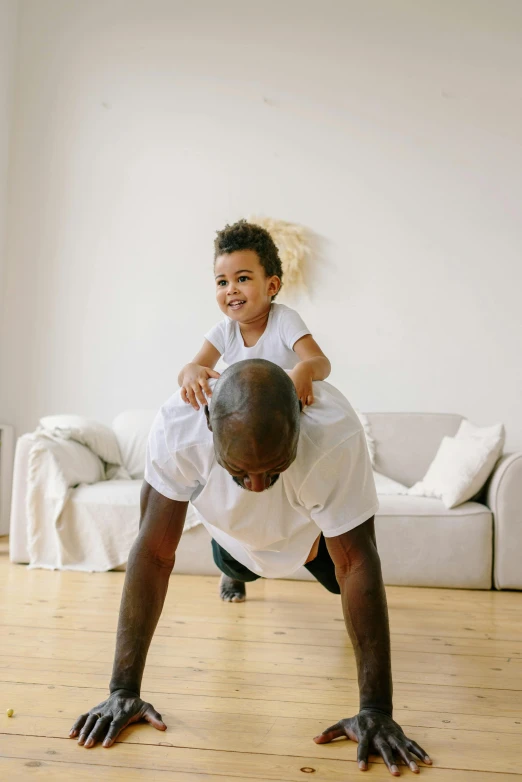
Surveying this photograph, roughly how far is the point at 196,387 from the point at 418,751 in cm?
81

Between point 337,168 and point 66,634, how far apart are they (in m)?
3.04

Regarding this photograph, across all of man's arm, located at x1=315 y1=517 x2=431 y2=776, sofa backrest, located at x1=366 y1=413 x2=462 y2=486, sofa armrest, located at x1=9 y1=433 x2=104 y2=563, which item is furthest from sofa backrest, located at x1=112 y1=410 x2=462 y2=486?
man's arm, located at x1=315 y1=517 x2=431 y2=776

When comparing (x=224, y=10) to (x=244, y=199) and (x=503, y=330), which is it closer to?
(x=244, y=199)

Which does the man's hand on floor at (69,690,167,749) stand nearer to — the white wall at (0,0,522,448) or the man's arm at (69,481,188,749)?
the man's arm at (69,481,188,749)

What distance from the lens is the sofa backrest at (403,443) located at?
12.3ft

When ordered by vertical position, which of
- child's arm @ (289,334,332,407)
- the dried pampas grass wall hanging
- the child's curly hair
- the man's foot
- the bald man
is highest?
the dried pampas grass wall hanging

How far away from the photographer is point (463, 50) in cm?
420

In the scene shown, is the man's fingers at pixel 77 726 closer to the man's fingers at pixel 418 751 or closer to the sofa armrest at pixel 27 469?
the man's fingers at pixel 418 751

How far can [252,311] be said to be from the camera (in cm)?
192

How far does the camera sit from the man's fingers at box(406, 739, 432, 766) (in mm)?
1341

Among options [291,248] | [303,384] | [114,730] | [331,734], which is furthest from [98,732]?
[291,248]

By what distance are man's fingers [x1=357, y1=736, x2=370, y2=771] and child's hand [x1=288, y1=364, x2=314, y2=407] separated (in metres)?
0.64

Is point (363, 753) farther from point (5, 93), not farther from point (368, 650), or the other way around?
point (5, 93)

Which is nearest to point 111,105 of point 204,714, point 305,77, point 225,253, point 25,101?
point 25,101
